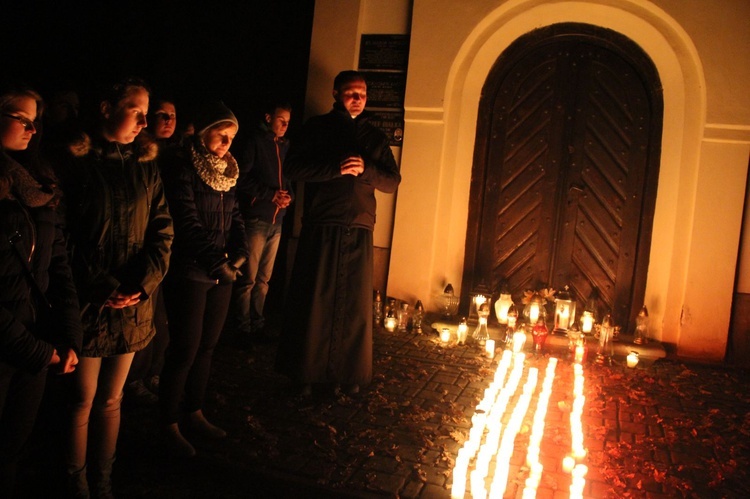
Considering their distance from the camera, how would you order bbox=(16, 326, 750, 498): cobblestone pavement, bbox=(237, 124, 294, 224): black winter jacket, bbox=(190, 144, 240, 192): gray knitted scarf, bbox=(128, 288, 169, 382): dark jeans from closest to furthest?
bbox=(16, 326, 750, 498): cobblestone pavement < bbox=(190, 144, 240, 192): gray knitted scarf < bbox=(128, 288, 169, 382): dark jeans < bbox=(237, 124, 294, 224): black winter jacket

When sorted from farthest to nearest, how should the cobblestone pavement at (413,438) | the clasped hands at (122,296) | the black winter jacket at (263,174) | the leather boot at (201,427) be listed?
1. the black winter jacket at (263,174)
2. the leather boot at (201,427)
3. the cobblestone pavement at (413,438)
4. the clasped hands at (122,296)

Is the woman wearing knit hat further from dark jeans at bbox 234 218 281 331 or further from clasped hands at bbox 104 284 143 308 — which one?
dark jeans at bbox 234 218 281 331

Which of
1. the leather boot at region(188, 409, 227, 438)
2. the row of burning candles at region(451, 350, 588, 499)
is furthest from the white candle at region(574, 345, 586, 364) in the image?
the leather boot at region(188, 409, 227, 438)

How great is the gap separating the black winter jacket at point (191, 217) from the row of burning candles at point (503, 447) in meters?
1.79

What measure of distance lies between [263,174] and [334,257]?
2054 mm

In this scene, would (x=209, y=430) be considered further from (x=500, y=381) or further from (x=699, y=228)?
(x=699, y=228)

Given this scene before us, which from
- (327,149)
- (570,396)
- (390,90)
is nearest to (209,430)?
(327,149)

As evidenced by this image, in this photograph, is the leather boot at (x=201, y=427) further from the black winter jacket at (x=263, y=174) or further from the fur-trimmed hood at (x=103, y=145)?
the black winter jacket at (x=263, y=174)

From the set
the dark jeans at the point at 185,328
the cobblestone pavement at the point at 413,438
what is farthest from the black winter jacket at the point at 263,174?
the dark jeans at the point at 185,328

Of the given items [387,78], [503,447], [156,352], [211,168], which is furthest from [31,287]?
[387,78]

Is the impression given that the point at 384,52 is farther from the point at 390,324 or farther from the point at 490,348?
the point at 490,348

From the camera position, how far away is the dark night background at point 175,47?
9047mm

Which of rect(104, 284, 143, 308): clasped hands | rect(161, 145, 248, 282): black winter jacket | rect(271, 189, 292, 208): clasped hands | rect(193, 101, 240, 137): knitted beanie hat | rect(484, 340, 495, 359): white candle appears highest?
rect(193, 101, 240, 137): knitted beanie hat

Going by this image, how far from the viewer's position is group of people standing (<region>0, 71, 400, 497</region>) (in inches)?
103
